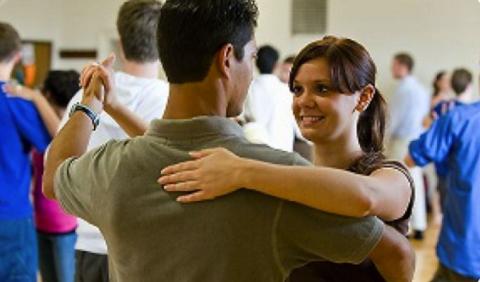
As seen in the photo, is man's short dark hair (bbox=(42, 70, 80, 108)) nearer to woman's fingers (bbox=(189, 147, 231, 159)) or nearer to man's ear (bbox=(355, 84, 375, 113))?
man's ear (bbox=(355, 84, 375, 113))

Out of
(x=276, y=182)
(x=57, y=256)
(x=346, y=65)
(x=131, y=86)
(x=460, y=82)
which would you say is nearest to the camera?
(x=276, y=182)

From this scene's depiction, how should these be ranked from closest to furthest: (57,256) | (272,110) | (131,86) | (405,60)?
(131,86), (57,256), (272,110), (405,60)

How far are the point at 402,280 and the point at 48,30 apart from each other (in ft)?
26.4

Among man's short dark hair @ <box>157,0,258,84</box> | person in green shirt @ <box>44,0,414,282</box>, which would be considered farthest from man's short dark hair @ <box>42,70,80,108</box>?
man's short dark hair @ <box>157,0,258,84</box>

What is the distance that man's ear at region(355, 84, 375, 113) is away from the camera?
4.91 feet

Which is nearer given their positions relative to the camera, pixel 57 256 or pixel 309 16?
pixel 57 256

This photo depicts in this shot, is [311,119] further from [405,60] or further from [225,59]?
[405,60]

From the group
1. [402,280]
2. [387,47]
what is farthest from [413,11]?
[402,280]

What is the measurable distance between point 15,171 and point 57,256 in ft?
1.72

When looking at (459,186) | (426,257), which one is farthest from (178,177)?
(426,257)

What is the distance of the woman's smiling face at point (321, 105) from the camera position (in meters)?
1.46

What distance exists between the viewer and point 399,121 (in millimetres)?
6227

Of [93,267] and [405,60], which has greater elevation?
[405,60]

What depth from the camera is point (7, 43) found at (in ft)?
Result: 8.67
